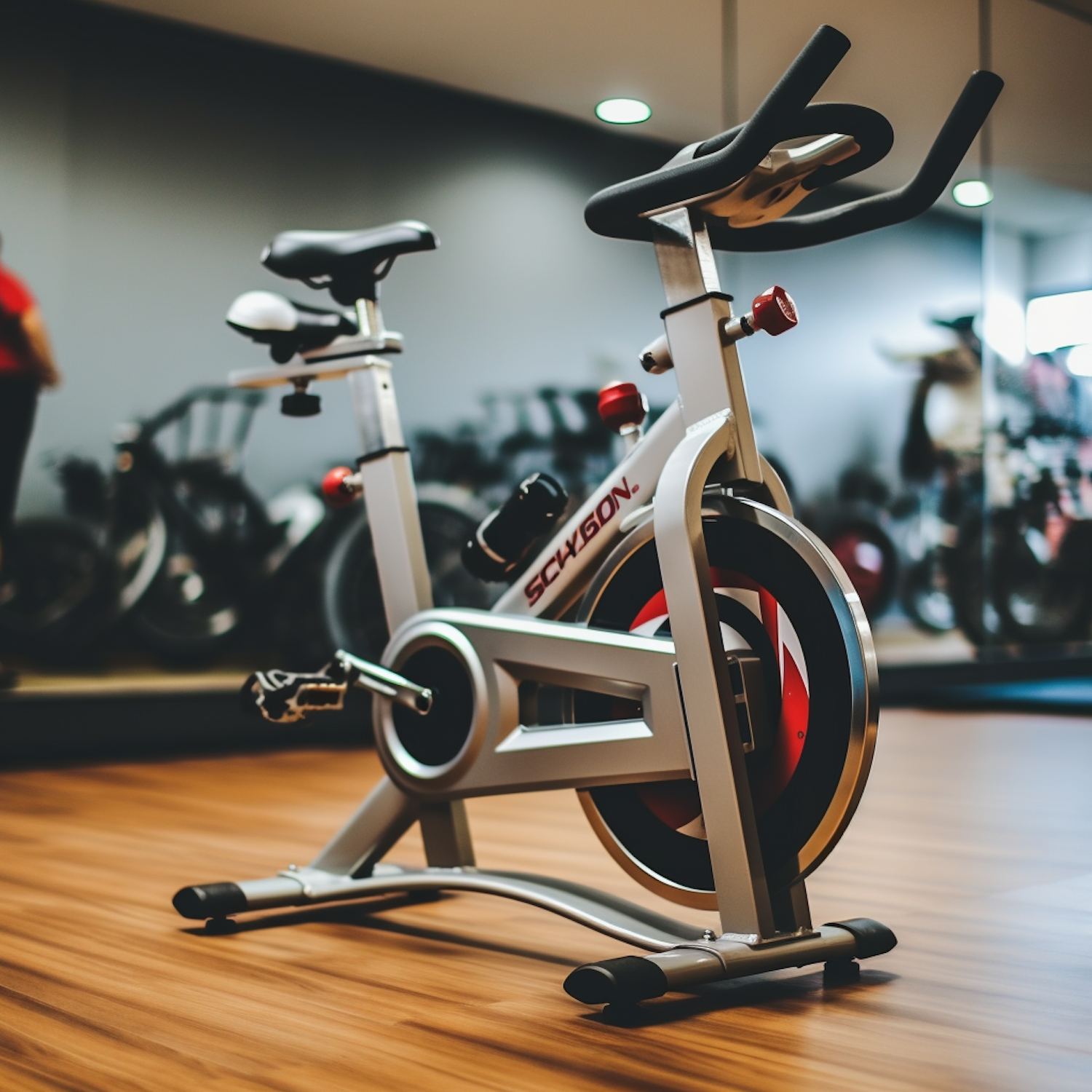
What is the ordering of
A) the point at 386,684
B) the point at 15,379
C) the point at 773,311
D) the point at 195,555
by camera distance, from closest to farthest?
the point at 773,311, the point at 386,684, the point at 15,379, the point at 195,555

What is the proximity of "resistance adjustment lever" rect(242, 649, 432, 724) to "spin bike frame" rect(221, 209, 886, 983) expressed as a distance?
61mm

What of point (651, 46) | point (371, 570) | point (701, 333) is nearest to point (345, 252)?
point (701, 333)

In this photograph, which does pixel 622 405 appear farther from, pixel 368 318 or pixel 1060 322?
pixel 1060 322

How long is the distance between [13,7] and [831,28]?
10.7 feet

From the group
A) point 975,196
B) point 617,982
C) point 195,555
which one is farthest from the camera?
point 975,196

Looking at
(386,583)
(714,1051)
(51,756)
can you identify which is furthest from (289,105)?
(714,1051)

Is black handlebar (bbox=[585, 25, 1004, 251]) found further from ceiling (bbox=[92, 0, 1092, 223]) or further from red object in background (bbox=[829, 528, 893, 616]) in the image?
red object in background (bbox=[829, 528, 893, 616])

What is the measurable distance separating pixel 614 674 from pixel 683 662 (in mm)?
137

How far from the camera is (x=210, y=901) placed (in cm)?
157

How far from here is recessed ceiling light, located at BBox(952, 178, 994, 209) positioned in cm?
525

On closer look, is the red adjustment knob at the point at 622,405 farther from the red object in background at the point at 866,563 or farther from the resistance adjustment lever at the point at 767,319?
the red object in background at the point at 866,563

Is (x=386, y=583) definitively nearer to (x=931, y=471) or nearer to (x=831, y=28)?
(x=831, y=28)

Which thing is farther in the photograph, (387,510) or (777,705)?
(387,510)

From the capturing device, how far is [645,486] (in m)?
1.47
